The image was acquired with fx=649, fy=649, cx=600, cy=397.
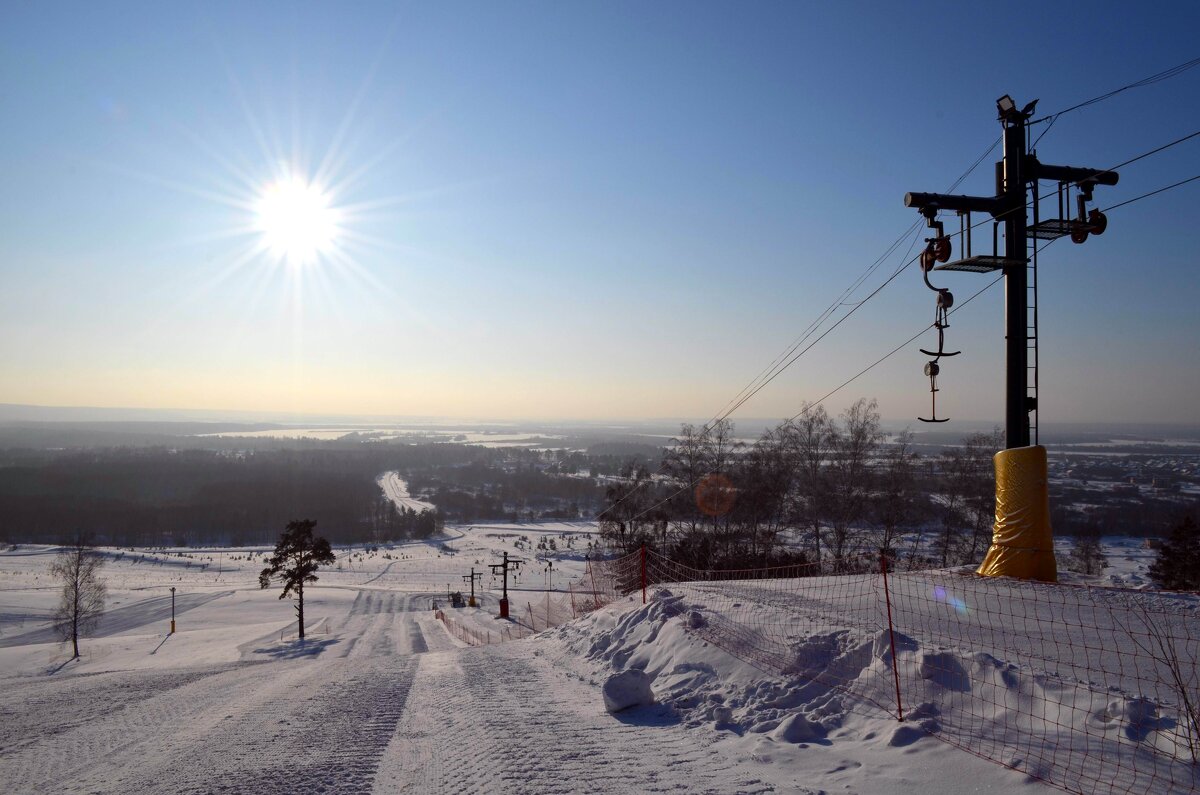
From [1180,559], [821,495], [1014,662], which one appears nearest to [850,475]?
[821,495]

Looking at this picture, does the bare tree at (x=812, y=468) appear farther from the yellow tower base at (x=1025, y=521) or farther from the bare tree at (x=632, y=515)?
the yellow tower base at (x=1025, y=521)

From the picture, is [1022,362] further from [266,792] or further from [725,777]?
[266,792]

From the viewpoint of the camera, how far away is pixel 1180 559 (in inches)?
735

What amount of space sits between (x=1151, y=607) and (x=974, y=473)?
19048 millimetres

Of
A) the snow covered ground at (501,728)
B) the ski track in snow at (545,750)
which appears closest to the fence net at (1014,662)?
the snow covered ground at (501,728)

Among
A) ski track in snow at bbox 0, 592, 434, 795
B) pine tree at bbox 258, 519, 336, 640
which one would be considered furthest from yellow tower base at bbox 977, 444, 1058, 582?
pine tree at bbox 258, 519, 336, 640

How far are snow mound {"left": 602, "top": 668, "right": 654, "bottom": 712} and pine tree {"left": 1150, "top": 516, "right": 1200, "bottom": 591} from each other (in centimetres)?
1818

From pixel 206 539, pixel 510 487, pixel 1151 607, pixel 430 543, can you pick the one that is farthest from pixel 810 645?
pixel 510 487

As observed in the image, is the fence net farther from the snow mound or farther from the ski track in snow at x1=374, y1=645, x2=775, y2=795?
the ski track in snow at x1=374, y1=645, x2=775, y2=795

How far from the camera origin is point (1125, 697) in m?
4.72

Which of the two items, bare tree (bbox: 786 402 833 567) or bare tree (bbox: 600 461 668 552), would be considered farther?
bare tree (bbox: 600 461 668 552)

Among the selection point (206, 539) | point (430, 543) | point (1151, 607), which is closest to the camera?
point (1151, 607)

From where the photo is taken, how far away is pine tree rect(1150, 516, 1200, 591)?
701 inches

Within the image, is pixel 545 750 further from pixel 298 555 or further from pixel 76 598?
pixel 76 598
